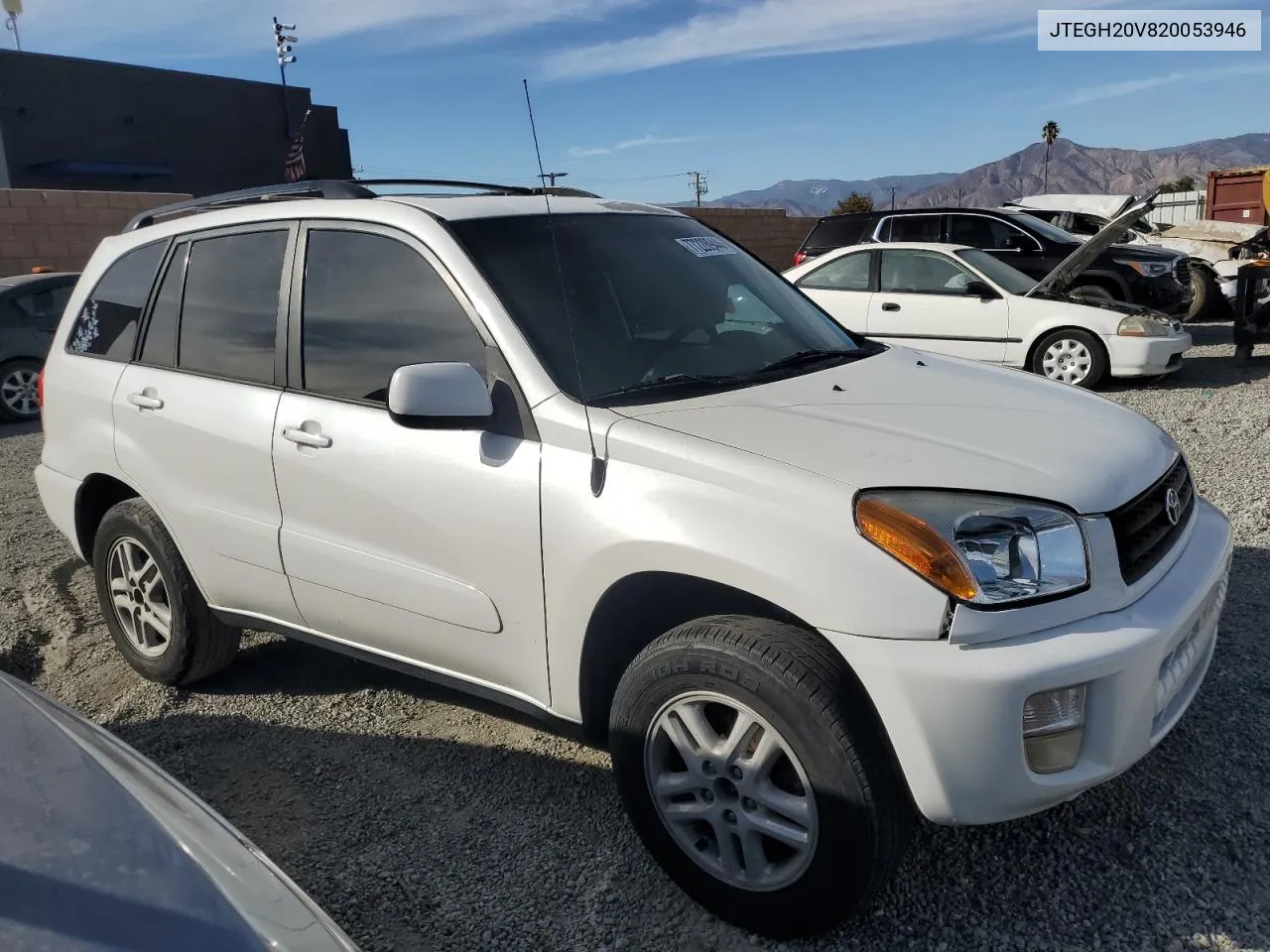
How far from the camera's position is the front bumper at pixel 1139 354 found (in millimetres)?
8820

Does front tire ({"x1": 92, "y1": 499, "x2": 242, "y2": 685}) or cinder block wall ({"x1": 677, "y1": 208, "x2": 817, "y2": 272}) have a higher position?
cinder block wall ({"x1": 677, "y1": 208, "x2": 817, "y2": 272})

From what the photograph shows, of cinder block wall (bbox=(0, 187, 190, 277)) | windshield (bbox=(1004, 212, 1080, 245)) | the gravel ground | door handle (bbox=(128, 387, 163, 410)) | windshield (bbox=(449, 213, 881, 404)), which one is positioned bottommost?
the gravel ground

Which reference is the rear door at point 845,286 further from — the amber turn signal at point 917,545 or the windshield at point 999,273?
the amber turn signal at point 917,545

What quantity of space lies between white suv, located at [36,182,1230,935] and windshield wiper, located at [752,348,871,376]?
25 mm

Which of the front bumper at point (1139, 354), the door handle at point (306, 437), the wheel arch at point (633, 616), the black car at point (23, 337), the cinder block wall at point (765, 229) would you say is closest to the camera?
the wheel arch at point (633, 616)

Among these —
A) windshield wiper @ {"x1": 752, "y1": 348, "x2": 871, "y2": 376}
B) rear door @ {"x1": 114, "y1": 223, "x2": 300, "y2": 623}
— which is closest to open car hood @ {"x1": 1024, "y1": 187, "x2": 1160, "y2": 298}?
windshield wiper @ {"x1": 752, "y1": 348, "x2": 871, "y2": 376}

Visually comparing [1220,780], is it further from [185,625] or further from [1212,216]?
[1212,216]

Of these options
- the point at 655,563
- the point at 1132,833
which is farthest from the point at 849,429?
the point at 1132,833

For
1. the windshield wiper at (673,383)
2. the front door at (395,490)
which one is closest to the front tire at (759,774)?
the front door at (395,490)

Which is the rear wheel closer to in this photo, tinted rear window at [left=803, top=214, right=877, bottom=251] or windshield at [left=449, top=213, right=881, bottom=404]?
windshield at [left=449, top=213, right=881, bottom=404]

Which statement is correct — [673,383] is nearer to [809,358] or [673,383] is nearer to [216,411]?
[809,358]

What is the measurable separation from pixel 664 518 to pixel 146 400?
2.27 meters

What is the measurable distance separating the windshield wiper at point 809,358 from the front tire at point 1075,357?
6.30m

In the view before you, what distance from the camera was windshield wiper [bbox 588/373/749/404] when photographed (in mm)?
2705
